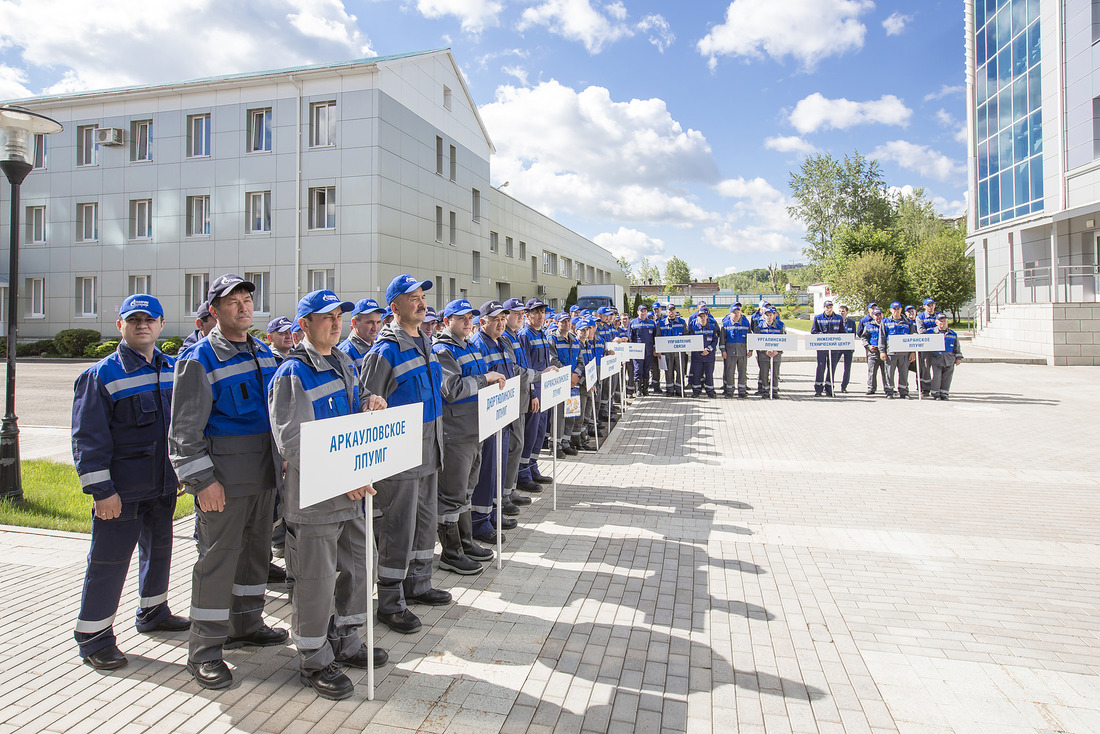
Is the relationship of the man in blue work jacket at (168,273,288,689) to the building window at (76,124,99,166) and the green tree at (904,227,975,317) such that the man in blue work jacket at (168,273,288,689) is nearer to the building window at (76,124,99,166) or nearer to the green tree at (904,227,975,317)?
the building window at (76,124,99,166)

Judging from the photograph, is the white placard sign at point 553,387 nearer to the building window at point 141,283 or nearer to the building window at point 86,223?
the building window at point 141,283

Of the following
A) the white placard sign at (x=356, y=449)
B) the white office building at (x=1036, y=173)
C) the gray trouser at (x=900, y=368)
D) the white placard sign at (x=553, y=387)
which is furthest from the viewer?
the white office building at (x=1036, y=173)

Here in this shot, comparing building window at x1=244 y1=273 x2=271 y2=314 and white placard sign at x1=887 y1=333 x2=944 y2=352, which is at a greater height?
building window at x1=244 y1=273 x2=271 y2=314

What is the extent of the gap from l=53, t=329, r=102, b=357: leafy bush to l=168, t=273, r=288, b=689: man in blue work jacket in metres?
29.5

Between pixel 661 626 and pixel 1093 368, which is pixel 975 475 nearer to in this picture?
pixel 661 626

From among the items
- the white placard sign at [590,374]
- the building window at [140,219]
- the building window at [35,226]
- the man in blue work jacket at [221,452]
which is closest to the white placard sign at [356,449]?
the man in blue work jacket at [221,452]

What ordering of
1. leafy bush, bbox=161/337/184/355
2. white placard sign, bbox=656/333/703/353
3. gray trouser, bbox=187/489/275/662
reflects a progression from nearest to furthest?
1. gray trouser, bbox=187/489/275/662
2. white placard sign, bbox=656/333/703/353
3. leafy bush, bbox=161/337/184/355

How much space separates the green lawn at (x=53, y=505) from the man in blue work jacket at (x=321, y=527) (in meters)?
4.05

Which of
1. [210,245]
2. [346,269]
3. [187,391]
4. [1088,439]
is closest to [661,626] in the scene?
[187,391]

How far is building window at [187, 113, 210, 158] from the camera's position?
90.9 ft

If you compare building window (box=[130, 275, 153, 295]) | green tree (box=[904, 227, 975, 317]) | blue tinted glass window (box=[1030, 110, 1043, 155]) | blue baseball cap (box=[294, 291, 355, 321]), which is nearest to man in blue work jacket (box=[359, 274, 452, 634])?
blue baseball cap (box=[294, 291, 355, 321])

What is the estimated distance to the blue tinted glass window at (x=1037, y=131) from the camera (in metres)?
27.5

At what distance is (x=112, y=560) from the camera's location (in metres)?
3.85

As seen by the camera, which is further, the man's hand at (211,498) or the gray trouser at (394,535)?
the gray trouser at (394,535)
